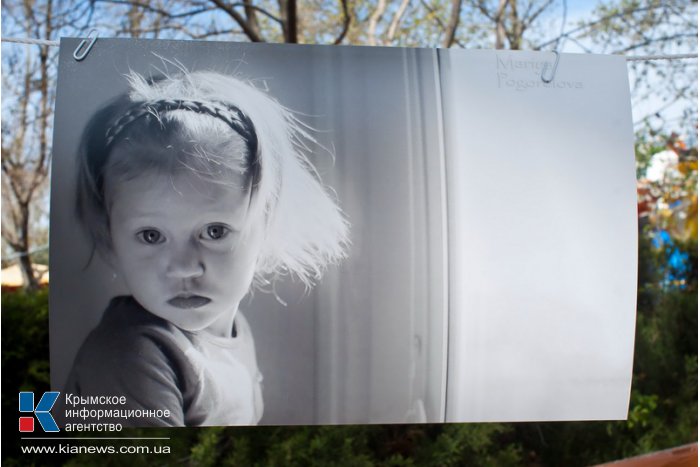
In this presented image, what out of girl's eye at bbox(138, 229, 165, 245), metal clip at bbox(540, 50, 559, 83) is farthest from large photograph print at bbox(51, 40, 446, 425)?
metal clip at bbox(540, 50, 559, 83)

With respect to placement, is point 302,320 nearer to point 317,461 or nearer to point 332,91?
point 332,91

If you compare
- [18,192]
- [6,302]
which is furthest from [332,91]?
[18,192]

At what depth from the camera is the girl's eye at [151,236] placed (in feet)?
5.48

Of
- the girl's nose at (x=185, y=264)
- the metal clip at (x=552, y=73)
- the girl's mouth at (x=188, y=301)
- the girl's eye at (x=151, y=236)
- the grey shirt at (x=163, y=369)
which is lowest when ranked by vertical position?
the grey shirt at (x=163, y=369)

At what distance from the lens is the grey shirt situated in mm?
1685

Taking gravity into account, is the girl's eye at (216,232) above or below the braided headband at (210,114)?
below

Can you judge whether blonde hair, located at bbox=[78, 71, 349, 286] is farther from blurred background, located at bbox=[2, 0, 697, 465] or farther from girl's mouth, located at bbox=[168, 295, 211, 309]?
blurred background, located at bbox=[2, 0, 697, 465]

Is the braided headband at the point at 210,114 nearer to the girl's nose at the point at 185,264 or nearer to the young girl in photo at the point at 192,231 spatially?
the young girl in photo at the point at 192,231

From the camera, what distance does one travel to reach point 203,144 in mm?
1706

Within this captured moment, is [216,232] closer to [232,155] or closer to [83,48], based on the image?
[232,155]

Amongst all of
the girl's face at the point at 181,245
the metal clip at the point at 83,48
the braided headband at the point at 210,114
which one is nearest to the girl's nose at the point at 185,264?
the girl's face at the point at 181,245

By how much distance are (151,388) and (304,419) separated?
411mm

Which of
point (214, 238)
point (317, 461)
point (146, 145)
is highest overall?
point (146, 145)

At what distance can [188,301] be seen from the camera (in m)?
1.69
